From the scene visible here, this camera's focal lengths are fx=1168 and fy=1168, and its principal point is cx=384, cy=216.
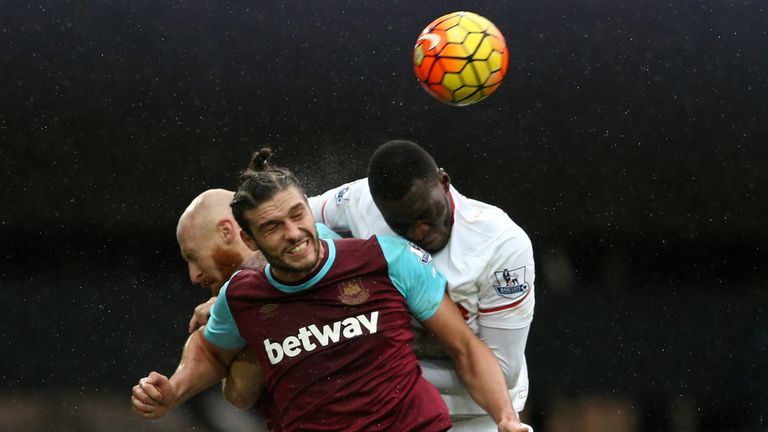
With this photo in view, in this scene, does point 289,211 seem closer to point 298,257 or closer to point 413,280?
point 298,257

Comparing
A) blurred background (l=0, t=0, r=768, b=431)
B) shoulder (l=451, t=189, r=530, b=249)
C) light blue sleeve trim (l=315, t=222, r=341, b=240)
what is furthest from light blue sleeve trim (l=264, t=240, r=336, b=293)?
blurred background (l=0, t=0, r=768, b=431)

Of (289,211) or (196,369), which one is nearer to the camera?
(289,211)

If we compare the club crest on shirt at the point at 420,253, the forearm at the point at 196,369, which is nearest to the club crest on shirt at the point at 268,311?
the forearm at the point at 196,369

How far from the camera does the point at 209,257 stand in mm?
3582

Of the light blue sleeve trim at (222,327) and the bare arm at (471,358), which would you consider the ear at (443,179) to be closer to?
the bare arm at (471,358)

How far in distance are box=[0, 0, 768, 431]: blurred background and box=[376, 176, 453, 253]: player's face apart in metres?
2.28

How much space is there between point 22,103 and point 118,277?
3.31 feet

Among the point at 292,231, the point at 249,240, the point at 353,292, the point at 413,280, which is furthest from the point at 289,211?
the point at 413,280

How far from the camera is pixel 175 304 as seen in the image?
19.6ft

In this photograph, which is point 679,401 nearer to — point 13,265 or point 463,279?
point 463,279

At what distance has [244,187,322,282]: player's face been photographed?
3.12 metres

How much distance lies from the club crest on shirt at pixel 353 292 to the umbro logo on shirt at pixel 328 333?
1.8 inches

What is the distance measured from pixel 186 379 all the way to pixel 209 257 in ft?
1.28

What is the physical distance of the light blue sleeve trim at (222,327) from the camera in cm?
331
